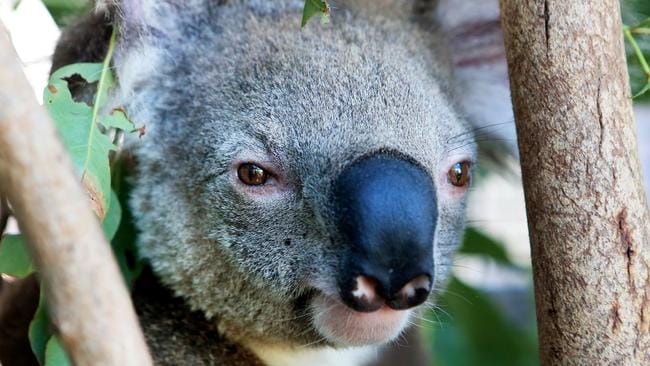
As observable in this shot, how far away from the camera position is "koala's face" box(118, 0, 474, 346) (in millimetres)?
1570

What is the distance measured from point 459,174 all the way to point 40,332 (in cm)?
89

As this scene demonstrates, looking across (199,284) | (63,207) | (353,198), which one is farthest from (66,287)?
(199,284)

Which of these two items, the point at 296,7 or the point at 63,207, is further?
the point at 296,7

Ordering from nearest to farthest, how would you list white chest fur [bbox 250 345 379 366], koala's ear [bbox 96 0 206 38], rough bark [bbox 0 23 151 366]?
rough bark [bbox 0 23 151 366] → koala's ear [bbox 96 0 206 38] → white chest fur [bbox 250 345 379 366]

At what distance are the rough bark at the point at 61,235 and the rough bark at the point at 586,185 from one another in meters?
0.85

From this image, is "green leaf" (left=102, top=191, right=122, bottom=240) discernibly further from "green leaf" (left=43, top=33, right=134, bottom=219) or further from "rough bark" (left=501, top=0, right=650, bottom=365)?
"rough bark" (left=501, top=0, right=650, bottom=365)

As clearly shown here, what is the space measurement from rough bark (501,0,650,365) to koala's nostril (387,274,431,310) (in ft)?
0.69

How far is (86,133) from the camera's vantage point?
1.67 metres

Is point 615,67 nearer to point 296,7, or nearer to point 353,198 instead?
point 353,198

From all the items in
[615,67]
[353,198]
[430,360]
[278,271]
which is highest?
[615,67]

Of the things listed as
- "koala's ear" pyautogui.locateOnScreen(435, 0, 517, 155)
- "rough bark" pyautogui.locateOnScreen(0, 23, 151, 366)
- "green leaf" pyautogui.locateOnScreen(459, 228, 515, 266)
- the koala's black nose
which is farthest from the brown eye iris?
"green leaf" pyautogui.locateOnScreen(459, 228, 515, 266)

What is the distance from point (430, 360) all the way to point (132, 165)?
1588 mm

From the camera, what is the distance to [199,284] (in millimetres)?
1914

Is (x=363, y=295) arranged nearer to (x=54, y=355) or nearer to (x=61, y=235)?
(x=54, y=355)
